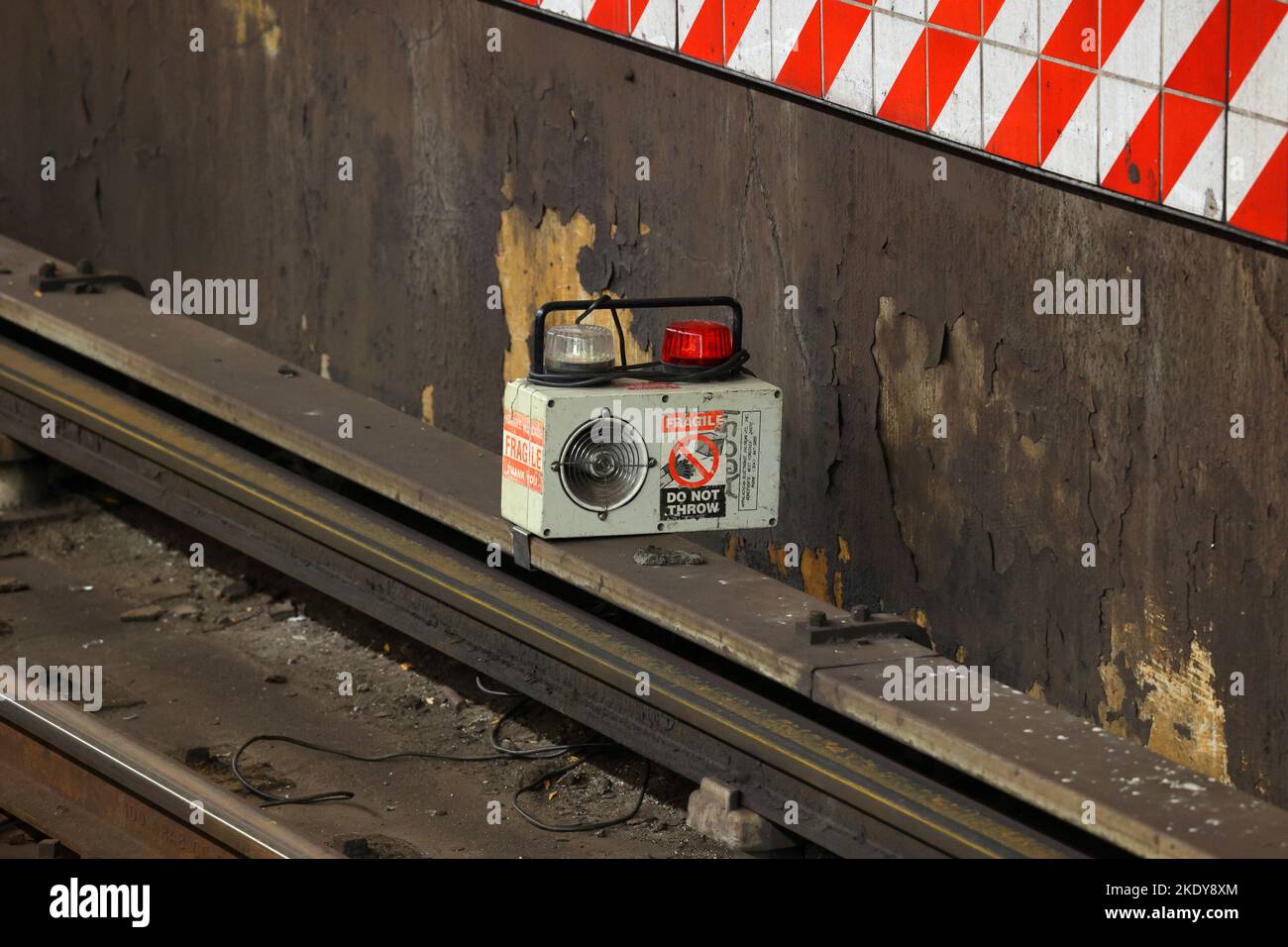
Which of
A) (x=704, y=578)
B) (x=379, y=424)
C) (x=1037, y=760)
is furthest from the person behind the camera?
(x=379, y=424)

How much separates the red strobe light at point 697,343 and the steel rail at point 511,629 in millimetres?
678

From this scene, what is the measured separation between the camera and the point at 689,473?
15.3ft

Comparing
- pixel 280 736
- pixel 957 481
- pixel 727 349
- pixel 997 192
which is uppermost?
pixel 997 192

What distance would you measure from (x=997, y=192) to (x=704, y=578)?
44.1 inches

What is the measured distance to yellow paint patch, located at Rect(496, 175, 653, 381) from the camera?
555 cm

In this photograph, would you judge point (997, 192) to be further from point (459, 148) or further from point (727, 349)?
point (459, 148)

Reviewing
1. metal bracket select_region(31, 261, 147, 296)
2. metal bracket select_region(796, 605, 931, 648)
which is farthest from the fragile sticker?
metal bracket select_region(31, 261, 147, 296)

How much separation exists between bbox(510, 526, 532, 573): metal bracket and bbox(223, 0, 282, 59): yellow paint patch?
2.28 meters

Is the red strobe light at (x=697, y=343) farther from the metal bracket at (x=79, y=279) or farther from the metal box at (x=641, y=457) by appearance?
the metal bracket at (x=79, y=279)

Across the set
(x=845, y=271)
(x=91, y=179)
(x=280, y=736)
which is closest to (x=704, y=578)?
(x=845, y=271)

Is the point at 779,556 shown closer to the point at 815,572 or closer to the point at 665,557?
the point at 815,572

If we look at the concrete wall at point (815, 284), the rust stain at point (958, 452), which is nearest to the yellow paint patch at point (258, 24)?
the concrete wall at point (815, 284)

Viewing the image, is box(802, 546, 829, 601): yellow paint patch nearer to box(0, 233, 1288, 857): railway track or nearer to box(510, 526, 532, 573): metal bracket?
box(0, 233, 1288, 857): railway track

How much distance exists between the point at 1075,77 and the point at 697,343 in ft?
3.43
